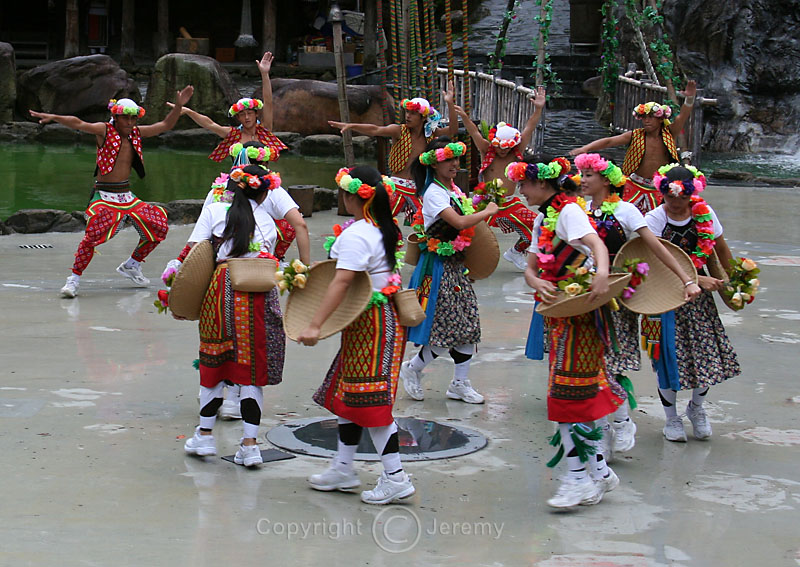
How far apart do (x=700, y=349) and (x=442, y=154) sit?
5.52ft

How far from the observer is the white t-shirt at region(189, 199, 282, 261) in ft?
16.9

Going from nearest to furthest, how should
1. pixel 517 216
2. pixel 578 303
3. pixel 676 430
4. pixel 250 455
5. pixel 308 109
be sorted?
1. pixel 578 303
2. pixel 250 455
3. pixel 676 430
4. pixel 517 216
5. pixel 308 109

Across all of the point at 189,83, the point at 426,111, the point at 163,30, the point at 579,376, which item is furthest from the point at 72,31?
the point at 579,376

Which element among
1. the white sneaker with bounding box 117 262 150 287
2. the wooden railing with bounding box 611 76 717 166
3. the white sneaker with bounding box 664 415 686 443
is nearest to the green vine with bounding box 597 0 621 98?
the wooden railing with bounding box 611 76 717 166

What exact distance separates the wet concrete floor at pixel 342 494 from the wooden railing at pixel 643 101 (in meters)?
8.88

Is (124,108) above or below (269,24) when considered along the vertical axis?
below

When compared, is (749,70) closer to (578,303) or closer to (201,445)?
(578,303)

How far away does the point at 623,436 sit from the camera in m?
5.29

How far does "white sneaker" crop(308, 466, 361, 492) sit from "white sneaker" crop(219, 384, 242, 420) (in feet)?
3.79

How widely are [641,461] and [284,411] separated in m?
1.88

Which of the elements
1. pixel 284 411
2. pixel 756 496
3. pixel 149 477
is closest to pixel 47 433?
pixel 149 477

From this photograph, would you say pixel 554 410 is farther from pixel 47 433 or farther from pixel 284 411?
pixel 47 433

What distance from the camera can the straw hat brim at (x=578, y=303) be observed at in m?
4.43

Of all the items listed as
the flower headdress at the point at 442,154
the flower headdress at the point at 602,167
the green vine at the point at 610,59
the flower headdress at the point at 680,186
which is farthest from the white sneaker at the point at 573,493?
the green vine at the point at 610,59
